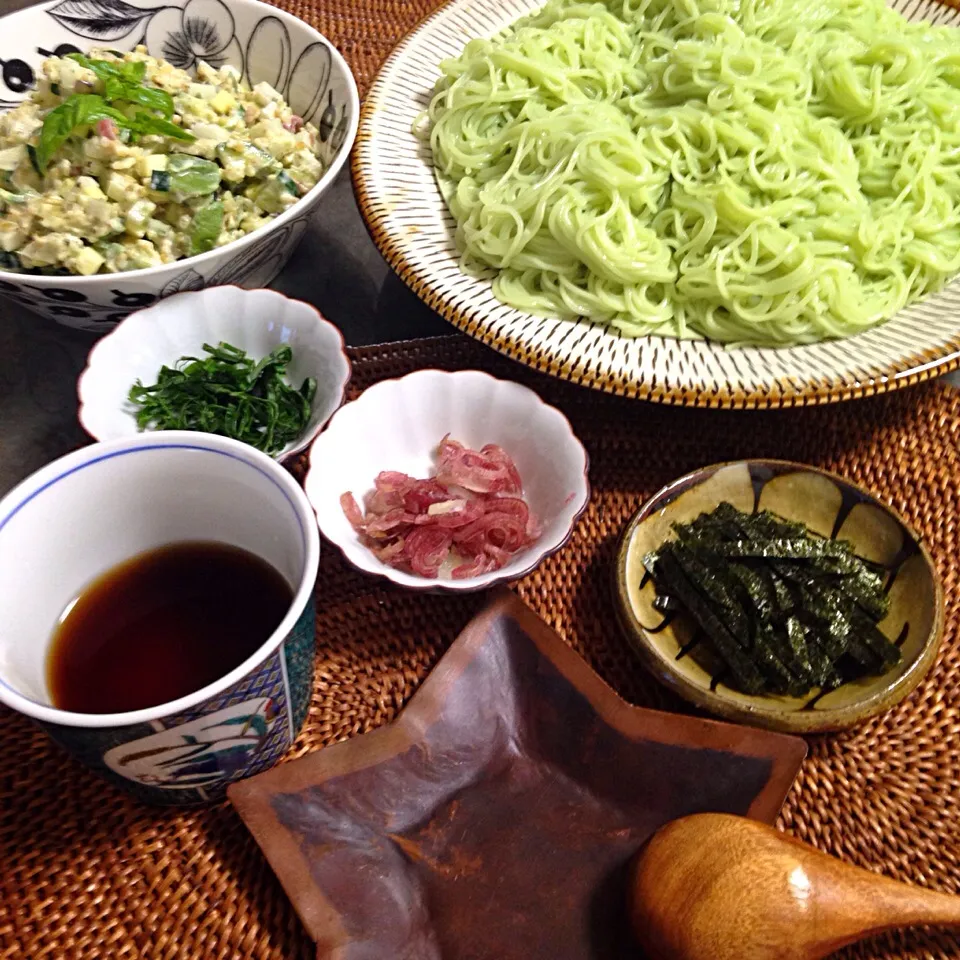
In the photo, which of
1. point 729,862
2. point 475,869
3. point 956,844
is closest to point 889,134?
point 956,844

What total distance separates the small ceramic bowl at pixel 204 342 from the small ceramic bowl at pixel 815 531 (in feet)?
2.38

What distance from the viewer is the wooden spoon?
1137 millimetres

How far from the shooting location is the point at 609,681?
60.2 inches

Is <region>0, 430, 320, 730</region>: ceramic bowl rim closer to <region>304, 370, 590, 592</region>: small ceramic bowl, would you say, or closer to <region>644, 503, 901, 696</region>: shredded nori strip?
<region>304, 370, 590, 592</region>: small ceramic bowl

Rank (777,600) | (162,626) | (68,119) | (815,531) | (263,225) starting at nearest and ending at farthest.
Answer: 1. (162,626)
2. (777,600)
3. (815,531)
4. (68,119)
5. (263,225)

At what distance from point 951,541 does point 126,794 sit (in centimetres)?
167

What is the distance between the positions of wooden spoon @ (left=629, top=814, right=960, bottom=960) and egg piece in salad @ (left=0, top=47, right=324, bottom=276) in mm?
1587

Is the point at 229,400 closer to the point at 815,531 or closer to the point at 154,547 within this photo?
the point at 154,547

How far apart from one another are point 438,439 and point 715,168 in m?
0.97

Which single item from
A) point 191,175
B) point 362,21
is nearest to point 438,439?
point 191,175

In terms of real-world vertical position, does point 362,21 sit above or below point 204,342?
above

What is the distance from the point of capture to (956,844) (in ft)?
4.39

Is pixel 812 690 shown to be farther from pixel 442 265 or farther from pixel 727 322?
pixel 442 265

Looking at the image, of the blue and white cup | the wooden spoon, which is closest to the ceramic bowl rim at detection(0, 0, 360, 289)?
the blue and white cup
